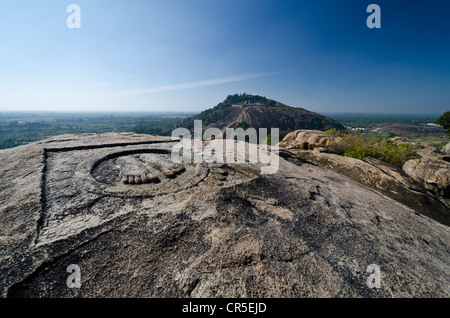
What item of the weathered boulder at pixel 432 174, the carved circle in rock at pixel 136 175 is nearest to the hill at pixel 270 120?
the weathered boulder at pixel 432 174

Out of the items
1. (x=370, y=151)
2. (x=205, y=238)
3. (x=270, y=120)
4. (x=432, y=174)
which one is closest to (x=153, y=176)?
(x=205, y=238)

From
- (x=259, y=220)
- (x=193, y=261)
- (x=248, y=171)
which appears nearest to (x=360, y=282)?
(x=259, y=220)

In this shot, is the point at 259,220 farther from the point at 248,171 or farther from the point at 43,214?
the point at 43,214

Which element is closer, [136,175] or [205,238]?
[205,238]

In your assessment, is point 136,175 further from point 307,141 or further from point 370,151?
point 307,141

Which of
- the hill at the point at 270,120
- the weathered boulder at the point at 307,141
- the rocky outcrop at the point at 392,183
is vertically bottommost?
the rocky outcrop at the point at 392,183

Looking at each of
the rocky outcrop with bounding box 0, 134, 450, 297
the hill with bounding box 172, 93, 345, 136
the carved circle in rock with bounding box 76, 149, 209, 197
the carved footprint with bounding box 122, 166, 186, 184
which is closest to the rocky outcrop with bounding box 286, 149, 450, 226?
the rocky outcrop with bounding box 0, 134, 450, 297

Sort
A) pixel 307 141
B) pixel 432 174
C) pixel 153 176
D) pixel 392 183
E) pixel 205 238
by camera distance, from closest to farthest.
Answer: pixel 205 238
pixel 153 176
pixel 392 183
pixel 432 174
pixel 307 141

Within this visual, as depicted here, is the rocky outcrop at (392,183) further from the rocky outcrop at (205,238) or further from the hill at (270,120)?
the hill at (270,120)
